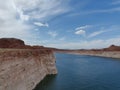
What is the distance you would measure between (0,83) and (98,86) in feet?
58.6

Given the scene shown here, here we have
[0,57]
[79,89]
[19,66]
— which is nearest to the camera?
[0,57]

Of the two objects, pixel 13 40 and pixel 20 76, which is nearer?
pixel 20 76

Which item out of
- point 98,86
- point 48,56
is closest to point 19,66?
point 98,86

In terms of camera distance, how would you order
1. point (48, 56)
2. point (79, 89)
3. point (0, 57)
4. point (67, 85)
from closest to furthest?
point (0, 57), point (79, 89), point (67, 85), point (48, 56)

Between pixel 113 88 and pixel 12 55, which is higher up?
pixel 12 55

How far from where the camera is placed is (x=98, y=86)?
1155 inches

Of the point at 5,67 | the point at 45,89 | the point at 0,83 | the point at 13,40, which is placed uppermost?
the point at 13,40

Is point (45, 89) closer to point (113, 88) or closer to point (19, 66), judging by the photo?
point (19, 66)

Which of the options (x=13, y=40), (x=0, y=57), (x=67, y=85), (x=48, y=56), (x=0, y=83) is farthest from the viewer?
(x=13, y=40)

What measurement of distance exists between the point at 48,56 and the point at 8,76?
25.5 m

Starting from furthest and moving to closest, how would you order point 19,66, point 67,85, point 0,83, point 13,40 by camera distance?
1. point 13,40
2. point 67,85
3. point 19,66
4. point 0,83

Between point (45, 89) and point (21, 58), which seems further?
point (45, 89)

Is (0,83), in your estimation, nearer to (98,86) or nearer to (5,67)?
(5,67)

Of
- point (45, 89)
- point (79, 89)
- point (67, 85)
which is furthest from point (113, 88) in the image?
point (45, 89)
